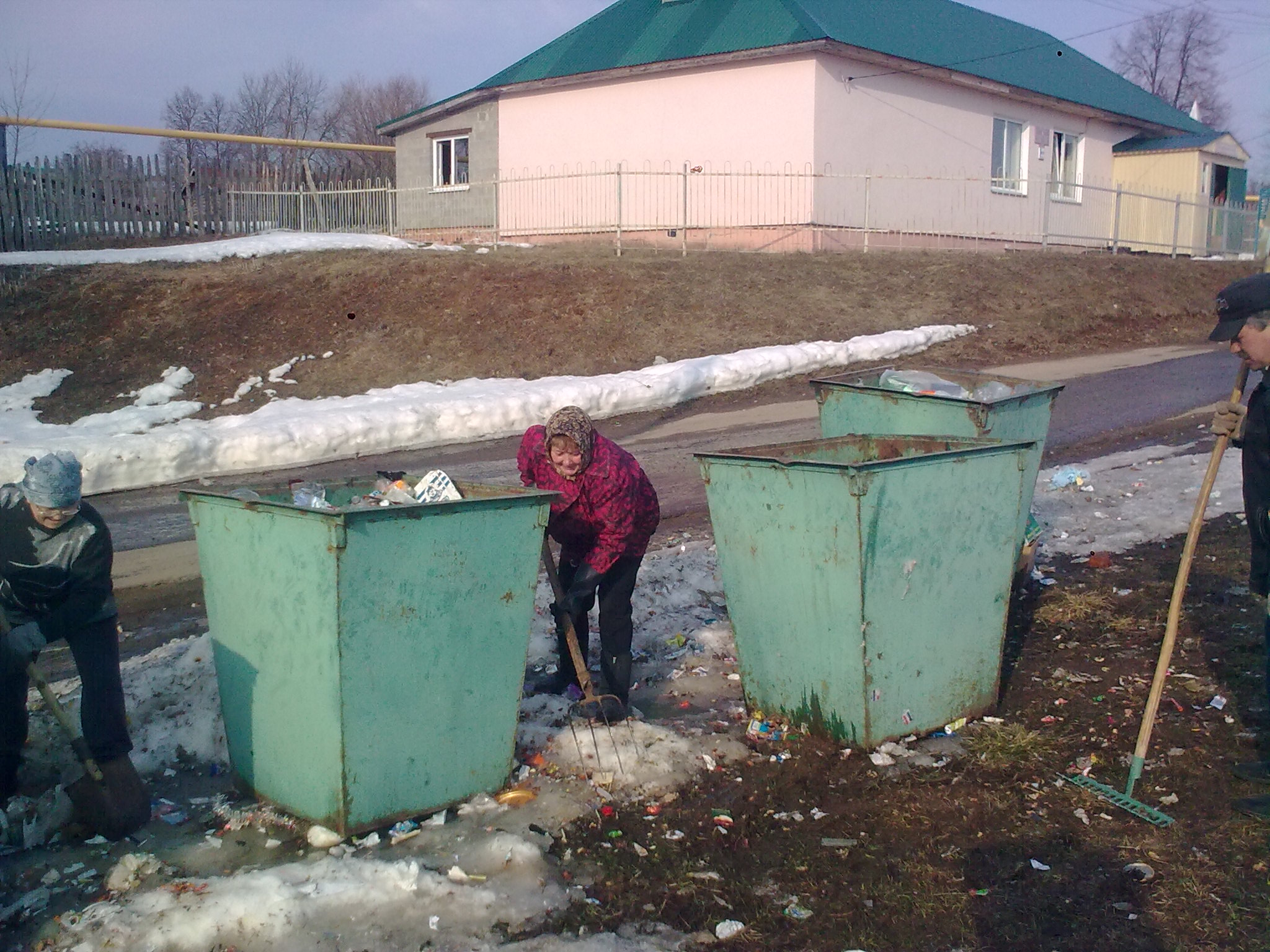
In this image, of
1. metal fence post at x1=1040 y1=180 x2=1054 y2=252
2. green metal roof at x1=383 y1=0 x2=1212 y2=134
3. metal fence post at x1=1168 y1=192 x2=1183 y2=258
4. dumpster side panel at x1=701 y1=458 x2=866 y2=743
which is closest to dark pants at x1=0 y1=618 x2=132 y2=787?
dumpster side panel at x1=701 y1=458 x2=866 y2=743

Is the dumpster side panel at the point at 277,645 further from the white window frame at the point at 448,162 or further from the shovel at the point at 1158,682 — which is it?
the white window frame at the point at 448,162

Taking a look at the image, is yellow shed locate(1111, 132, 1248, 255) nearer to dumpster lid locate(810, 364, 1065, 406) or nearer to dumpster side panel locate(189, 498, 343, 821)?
dumpster lid locate(810, 364, 1065, 406)

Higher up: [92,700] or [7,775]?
[92,700]

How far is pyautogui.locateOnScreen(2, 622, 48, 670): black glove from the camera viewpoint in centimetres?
382

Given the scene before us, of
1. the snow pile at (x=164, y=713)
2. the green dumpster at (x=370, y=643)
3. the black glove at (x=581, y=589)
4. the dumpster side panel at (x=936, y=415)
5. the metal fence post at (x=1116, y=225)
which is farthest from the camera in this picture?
the metal fence post at (x=1116, y=225)

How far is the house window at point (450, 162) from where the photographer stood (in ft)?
79.0

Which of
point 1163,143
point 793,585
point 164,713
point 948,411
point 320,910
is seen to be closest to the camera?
point 320,910

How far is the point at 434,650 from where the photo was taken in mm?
3770

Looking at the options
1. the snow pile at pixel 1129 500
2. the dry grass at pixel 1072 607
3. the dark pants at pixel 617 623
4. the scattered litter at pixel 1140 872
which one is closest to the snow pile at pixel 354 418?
the snow pile at pixel 1129 500

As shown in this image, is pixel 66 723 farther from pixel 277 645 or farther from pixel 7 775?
pixel 277 645

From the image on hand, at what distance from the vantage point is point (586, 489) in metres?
4.61

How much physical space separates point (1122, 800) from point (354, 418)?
842cm

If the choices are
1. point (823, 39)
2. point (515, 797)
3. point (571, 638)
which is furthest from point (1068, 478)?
point (823, 39)

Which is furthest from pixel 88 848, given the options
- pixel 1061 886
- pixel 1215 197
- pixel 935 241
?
pixel 1215 197
